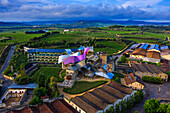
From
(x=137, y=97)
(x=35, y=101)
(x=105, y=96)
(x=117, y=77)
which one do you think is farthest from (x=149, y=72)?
(x=35, y=101)

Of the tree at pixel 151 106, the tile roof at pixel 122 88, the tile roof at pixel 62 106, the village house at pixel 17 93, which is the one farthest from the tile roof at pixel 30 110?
the tree at pixel 151 106

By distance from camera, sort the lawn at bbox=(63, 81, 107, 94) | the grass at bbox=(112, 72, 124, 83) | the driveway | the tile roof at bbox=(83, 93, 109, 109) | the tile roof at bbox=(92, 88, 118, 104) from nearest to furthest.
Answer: the tile roof at bbox=(83, 93, 109, 109) → the tile roof at bbox=(92, 88, 118, 104) → the driveway → the lawn at bbox=(63, 81, 107, 94) → the grass at bbox=(112, 72, 124, 83)

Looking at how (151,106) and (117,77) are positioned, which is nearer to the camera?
(151,106)

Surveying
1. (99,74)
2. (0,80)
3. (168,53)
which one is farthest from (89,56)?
(168,53)

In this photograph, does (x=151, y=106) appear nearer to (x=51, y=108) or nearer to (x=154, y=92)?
(x=154, y=92)

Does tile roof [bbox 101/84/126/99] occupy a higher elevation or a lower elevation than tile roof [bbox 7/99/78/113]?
higher

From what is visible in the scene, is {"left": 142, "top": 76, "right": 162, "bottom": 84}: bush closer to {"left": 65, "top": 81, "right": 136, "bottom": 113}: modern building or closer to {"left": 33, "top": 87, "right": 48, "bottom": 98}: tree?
{"left": 65, "top": 81, "right": 136, "bottom": 113}: modern building

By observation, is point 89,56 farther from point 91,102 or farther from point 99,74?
point 91,102

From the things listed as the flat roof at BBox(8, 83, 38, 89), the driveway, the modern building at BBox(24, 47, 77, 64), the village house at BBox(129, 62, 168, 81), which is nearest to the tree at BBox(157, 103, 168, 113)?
the driveway
